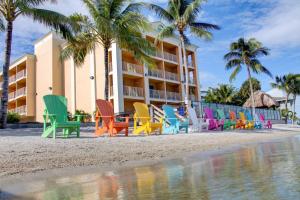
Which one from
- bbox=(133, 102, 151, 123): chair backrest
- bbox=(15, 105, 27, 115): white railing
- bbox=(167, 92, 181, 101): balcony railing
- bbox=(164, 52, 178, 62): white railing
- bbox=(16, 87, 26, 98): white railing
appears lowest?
bbox=(133, 102, 151, 123): chair backrest

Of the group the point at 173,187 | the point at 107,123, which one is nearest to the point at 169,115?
the point at 107,123

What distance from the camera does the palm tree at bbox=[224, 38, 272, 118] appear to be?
3341cm

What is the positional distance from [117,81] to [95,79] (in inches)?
132

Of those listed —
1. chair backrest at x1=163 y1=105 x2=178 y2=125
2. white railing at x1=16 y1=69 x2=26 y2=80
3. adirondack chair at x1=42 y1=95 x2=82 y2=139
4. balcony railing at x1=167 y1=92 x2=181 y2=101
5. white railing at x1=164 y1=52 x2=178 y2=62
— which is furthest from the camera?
white railing at x1=16 y1=69 x2=26 y2=80

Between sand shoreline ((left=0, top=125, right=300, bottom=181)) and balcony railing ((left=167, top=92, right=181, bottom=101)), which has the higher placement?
balcony railing ((left=167, top=92, right=181, bottom=101))

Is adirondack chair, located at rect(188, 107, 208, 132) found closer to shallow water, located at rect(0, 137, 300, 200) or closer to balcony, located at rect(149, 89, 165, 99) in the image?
shallow water, located at rect(0, 137, 300, 200)

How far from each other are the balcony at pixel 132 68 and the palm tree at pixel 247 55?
10.6m

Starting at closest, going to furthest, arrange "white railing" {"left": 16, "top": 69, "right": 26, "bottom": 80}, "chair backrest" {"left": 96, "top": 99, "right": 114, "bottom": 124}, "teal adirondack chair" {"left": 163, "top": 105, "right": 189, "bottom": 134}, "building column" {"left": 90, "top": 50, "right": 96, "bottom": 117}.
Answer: "chair backrest" {"left": 96, "top": 99, "right": 114, "bottom": 124} → "teal adirondack chair" {"left": 163, "top": 105, "right": 189, "bottom": 134} → "building column" {"left": 90, "top": 50, "right": 96, "bottom": 117} → "white railing" {"left": 16, "top": 69, "right": 26, "bottom": 80}

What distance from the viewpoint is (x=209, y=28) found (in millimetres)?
23453

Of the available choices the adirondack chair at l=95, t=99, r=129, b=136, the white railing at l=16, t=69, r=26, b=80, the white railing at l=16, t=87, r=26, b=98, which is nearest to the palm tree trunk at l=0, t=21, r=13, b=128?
the adirondack chair at l=95, t=99, r=129, b=136

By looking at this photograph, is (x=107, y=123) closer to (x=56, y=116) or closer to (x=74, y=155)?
(x=56, y=116)

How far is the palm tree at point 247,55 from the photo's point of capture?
1315 inches

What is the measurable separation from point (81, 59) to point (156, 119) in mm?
5306

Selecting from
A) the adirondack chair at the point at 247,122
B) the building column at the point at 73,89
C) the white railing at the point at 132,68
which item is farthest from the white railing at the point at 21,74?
the adirondack chair at the point at 247,122
